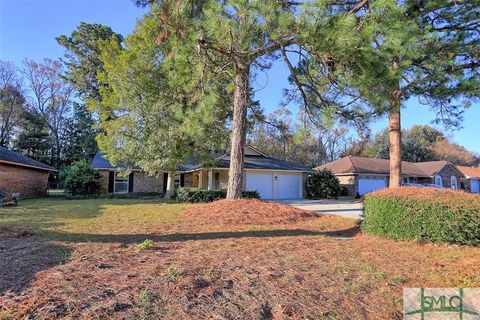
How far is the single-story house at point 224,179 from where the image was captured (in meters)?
23.1

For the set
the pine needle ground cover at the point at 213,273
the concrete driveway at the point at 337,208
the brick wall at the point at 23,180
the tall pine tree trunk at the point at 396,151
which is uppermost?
the tall pine tree trunk at the point at 396,151

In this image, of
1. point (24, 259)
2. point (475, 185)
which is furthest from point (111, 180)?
point (475, 185)

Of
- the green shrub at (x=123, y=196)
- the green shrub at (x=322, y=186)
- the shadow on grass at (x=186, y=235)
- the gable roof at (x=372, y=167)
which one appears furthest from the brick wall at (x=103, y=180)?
the gable roof at (x=372, y=167)

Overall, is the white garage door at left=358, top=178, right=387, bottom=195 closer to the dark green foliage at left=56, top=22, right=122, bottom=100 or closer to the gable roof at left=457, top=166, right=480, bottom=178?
the gable roof at left=457, top=166, right=480, bottom=178

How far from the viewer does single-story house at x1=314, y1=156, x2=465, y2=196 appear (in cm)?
2873

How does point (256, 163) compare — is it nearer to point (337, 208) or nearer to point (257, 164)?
point (257, 164)

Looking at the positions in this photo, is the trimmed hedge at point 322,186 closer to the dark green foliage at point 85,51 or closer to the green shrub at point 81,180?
the green shrub at point 81,180

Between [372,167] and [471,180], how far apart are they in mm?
18211

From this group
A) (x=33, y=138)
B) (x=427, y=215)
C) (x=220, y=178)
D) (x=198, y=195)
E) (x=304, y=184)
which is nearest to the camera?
(x=427, y=215)

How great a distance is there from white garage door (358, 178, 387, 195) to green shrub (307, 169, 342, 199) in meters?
3.73

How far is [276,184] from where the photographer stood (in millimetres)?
24359

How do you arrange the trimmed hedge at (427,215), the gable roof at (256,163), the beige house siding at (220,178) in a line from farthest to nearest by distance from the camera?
the beige house siding at (220,178) → the gable roof at (256,163) → the trimmed hedge at (427,215)

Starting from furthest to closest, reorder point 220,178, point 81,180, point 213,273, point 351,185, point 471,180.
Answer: point 471,180 < point 351,185 < point 220,178 < point 81,180 < point 213,273

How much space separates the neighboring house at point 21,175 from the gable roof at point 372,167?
22883 millimetres
